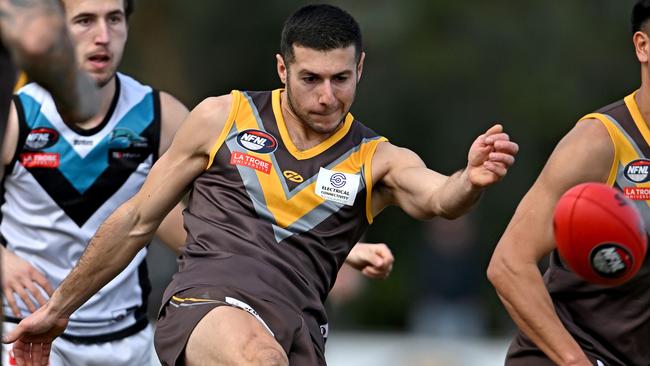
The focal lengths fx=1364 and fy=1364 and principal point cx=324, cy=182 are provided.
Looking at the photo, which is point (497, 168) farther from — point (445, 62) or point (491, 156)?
point (445, 62)

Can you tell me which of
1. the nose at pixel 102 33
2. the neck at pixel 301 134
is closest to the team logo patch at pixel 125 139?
the nose at pixel 102 33

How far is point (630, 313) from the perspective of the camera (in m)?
6.69

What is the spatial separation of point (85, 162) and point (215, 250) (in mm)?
1328

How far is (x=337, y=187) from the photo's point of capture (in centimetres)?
671

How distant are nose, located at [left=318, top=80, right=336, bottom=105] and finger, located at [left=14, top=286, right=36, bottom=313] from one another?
191 centimetres

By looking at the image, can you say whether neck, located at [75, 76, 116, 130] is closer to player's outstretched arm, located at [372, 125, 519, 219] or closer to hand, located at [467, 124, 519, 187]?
player's outstretched arm, located at [372, 125, 519, 219]

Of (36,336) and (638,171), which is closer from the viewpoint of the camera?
(638,171)

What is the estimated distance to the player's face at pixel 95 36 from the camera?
24.8 feet

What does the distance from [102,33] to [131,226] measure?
51.9 inches

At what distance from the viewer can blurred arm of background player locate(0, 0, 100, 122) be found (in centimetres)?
436

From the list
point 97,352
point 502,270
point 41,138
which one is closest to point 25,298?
point 97,352

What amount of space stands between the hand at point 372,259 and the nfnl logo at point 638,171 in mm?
1383

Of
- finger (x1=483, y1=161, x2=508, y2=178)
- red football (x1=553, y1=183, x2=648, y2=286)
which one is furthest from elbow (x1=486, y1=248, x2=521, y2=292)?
finger (x1=483, y1=161, x2=508, y2=178)

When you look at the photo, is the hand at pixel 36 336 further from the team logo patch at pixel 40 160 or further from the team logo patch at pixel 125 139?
the team logo patch at pixel 125 139
